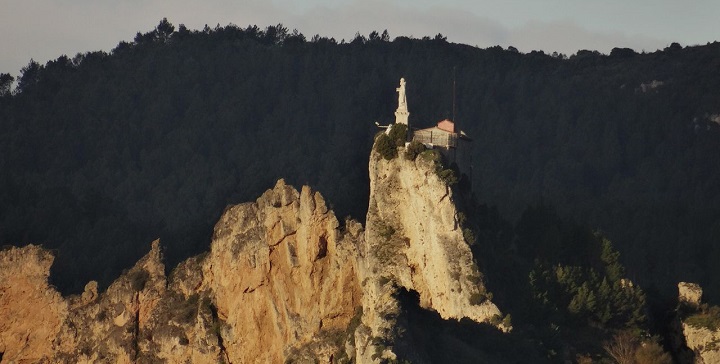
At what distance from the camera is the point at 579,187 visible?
A: 439 feet

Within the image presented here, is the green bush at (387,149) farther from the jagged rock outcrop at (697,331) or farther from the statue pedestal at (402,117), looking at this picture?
the jagged rock outcrop at (697,331)

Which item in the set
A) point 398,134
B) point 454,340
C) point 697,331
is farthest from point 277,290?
point 697,331

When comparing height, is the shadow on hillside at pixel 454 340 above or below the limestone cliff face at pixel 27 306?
above

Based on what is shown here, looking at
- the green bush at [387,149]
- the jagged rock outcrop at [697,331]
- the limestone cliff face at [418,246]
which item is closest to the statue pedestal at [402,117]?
the green bush at [387,149]

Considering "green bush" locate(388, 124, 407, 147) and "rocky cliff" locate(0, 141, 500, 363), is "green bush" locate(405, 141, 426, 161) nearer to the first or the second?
"rocky cliff" locate(0, 141, 500, 363)

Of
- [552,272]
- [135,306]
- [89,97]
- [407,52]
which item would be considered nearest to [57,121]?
[89,97]

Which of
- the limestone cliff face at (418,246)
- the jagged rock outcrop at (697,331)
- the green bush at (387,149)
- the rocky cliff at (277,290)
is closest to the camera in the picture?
the limestone cliff face at (418,246)

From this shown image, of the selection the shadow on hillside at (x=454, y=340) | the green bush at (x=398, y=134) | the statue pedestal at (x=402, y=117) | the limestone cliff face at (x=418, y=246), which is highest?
the statue pedestal at (x=402, y=117)

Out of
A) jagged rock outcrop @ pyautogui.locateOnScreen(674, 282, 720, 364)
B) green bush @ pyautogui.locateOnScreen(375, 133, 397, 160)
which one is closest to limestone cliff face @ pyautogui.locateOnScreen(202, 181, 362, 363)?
green bush @ pyautogui.locateOnScreen(375, 133, 397, 160)

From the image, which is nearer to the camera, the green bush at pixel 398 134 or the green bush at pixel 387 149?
the green bush at pixel 387 149

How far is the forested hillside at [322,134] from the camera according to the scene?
10856 cm

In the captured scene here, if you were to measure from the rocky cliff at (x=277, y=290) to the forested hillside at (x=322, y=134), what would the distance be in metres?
1.96

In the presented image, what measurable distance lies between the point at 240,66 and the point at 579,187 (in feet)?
59.0

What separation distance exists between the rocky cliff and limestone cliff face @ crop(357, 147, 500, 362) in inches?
1.1
